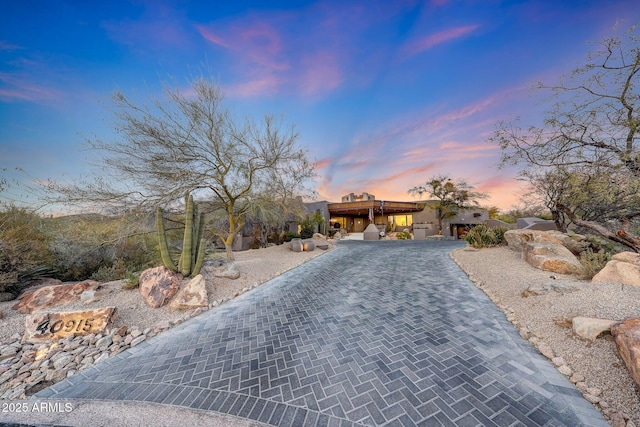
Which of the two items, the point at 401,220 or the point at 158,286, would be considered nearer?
the point at 158,286

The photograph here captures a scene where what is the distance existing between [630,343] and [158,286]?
704cm

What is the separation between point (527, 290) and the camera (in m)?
4.02

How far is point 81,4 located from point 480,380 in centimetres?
1064

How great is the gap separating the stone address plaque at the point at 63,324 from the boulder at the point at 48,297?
1.23 m

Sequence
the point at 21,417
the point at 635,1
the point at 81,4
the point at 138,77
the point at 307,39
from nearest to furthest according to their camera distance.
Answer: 1. the point at 21,417
2. the point at 635,1
3. the point at 81,4
4. the point at 138,77
5. the point at 307,39

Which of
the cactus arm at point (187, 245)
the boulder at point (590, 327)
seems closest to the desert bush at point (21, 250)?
the cactus arm at point (187, 245)

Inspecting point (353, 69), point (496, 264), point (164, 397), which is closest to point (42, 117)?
point (164, 397)

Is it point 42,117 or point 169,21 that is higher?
point 169,21

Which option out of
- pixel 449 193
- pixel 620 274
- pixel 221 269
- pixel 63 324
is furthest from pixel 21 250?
pixel 449 193

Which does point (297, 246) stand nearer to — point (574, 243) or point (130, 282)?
point (130, 282)

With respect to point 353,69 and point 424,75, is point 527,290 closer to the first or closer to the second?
point 424,75

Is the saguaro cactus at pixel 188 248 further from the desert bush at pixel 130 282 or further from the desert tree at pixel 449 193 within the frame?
the desert tree at pixel 449 193

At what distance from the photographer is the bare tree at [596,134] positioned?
15.3 feet

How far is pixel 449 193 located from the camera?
58.8ft
